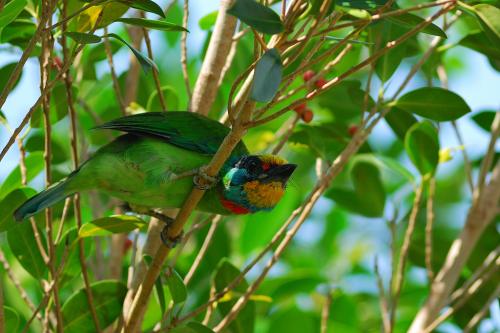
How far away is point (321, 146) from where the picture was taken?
285cm

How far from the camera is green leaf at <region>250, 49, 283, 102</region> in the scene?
1552 mm

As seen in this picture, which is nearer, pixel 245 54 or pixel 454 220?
pixel 245 54

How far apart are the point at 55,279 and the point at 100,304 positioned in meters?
0.36

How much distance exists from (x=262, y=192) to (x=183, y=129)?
1.25 feet

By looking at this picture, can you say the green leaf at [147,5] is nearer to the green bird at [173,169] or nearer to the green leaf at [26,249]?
the green bird at [173,169]

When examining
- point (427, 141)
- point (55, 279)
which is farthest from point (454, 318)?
point (55, 279)

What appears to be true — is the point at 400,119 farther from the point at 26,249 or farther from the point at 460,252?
the point at 26,249

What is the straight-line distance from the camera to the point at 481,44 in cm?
273

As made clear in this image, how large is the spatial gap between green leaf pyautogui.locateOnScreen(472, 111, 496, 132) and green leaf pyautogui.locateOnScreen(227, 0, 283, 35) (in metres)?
1.95

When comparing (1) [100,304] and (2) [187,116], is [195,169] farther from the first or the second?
(1) [100,304]

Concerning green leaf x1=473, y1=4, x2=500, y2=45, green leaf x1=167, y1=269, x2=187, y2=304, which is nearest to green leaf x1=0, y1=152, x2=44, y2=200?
green leaf x1=167, y1=269, x2=187, y2=304

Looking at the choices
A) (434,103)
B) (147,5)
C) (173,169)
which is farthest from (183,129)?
(434,103)

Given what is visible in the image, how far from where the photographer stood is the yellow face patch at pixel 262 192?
8.52ft

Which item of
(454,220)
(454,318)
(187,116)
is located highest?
(187,116)
